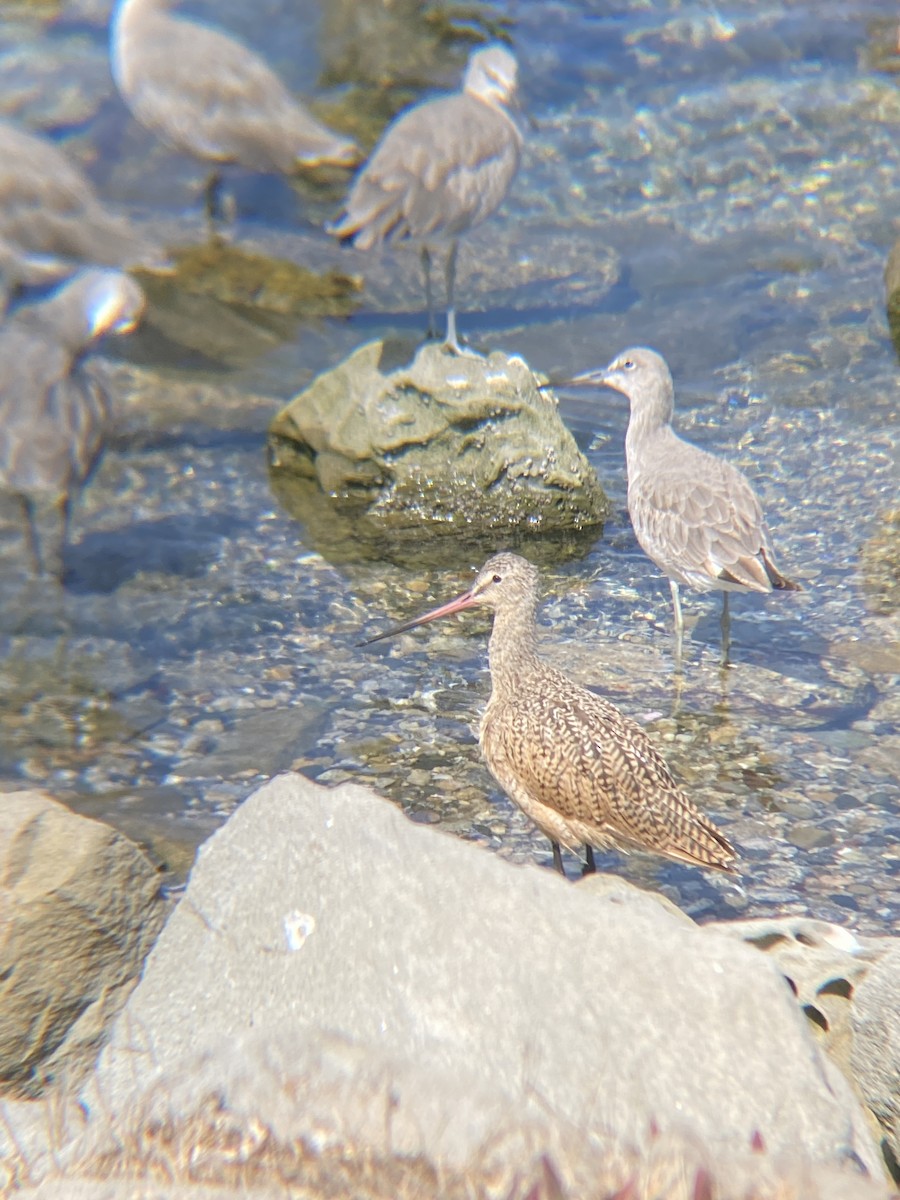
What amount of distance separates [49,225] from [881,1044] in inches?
320

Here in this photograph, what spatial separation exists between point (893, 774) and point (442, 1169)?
337cm

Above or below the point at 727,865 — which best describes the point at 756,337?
above

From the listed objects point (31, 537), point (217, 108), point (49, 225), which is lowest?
point (31, 537)

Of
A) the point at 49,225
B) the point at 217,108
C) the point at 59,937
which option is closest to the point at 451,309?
the point at 49,225

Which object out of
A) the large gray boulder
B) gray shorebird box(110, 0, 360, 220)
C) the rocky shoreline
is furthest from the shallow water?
the large gray boulder

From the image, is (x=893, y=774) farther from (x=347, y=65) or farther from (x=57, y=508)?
(x=347, y=65)

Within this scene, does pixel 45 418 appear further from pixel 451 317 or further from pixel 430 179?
pixel 430 179

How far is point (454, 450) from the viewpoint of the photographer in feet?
24.0

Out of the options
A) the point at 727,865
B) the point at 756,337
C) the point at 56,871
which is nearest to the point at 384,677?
the point at 727,865

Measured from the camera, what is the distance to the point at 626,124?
39.5ft

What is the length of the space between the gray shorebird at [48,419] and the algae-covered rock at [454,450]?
126 cm

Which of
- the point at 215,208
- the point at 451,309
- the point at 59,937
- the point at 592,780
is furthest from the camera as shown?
the point at 215,208

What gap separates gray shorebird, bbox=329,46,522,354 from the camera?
28.4ft

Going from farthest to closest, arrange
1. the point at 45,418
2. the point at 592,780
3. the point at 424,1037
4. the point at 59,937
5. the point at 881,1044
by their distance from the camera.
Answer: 1. the point at 45,418
2. the point at 592,780
3. the point at 59,937
4. the point at 881,1044
5. the point at 424,1037
